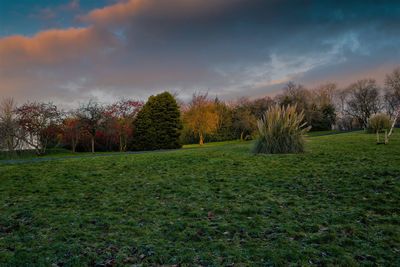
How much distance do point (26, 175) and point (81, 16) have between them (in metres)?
8.63

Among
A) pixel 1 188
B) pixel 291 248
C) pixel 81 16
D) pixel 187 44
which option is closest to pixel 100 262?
pixel 291 248

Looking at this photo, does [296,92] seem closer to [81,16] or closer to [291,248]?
[81,16]

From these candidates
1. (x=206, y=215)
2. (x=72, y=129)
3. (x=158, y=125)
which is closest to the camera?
(x=206, y=215)

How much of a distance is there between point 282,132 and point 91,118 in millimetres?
20779

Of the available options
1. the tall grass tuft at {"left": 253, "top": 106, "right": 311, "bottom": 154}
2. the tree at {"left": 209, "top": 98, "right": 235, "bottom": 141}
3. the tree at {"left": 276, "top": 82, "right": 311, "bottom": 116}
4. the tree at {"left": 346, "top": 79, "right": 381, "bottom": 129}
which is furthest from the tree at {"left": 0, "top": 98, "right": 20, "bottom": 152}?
the tree at {"left": 346, "top": 79, "right": 381, "bottom": 129}

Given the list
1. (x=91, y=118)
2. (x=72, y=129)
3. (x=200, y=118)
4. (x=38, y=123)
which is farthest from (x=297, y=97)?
(x=38, y=123)

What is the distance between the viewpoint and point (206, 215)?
16.9 feet

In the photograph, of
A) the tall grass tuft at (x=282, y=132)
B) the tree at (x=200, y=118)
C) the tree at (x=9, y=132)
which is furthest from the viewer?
the tree at (x=200, y=118)

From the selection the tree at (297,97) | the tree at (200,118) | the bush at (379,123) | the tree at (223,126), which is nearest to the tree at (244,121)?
the tree at (223,126)

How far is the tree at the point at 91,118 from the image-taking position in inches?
1032

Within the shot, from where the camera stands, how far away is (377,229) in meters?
4.22

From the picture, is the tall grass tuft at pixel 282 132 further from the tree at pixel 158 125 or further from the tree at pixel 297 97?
the tree at pixel 297 97

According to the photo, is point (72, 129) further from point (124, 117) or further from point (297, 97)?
point (297, 97)

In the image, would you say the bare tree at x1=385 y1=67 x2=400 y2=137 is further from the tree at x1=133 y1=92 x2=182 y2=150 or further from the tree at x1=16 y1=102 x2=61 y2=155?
the tree at x1=16 y1=102 x2=61 y2=155
